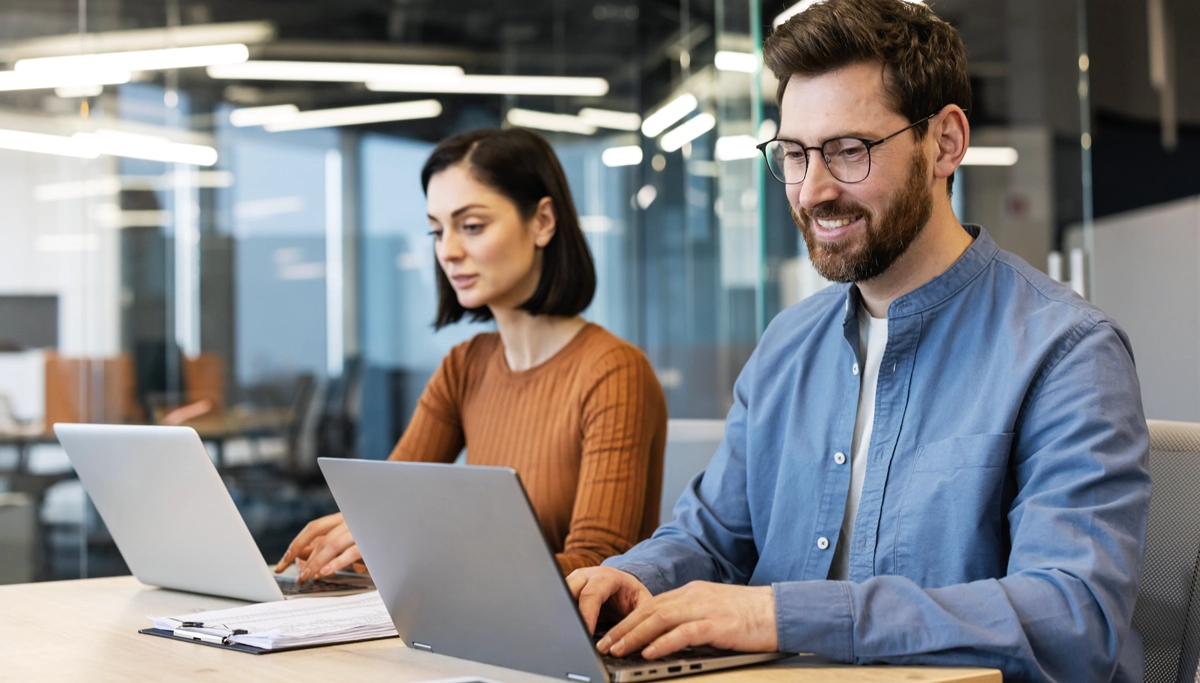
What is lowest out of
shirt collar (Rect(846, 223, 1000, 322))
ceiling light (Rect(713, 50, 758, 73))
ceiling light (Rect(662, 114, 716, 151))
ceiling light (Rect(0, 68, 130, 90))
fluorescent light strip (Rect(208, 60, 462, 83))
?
shirt collar (Rect(846, 223, 1000, 322))

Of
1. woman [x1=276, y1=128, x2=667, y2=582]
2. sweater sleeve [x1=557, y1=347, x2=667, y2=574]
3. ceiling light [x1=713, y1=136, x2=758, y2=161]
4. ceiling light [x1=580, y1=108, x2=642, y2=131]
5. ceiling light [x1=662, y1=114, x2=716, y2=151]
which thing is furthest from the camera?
ceiling light [x1=580, y1=108, x2=642, y2=131]

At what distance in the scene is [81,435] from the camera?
1.54 metres

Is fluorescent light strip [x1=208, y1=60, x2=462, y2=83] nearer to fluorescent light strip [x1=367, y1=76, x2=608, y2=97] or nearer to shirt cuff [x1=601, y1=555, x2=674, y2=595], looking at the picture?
fluorescent light strip [x1=367, y1=76, x2=608, y2=97]

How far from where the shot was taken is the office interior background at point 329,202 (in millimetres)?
4055

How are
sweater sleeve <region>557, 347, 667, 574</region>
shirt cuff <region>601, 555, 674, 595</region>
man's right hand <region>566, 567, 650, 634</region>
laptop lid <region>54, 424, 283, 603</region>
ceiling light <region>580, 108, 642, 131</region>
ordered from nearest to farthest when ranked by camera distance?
1. man's right hand <region>566, 567, 650, 634</region>
2. shirt cuff <region>601, 555, 674, 595</region>
3. laptop lid <region>54, 424, 283, 603</region>
4. sweater sleeve <region>557, 347, 667, 574</region>
5. ceiling light <region>580, 108, 642, 131</region>

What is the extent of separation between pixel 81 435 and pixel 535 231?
33.9 inches

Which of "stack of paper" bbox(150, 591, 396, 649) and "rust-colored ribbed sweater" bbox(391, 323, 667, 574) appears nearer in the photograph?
"stack of paper" bbox(150, 591, 396, 649)

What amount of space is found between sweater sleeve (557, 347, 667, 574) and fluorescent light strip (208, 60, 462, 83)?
12.4ft

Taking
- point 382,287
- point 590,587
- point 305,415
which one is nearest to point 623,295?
point 382,287

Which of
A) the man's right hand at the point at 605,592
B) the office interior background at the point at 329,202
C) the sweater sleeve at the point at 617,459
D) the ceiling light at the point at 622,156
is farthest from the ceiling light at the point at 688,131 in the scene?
the man's right hand at the point at 605,592

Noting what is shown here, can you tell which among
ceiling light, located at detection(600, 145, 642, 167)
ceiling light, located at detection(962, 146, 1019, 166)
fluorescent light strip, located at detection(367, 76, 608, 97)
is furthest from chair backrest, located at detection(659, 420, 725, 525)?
fluorescent light strip, located at detection(367, 76, 608, 97)

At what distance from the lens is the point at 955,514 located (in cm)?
121

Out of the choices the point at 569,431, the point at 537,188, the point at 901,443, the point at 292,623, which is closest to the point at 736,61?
the point at 537,188

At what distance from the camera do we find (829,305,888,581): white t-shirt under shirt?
1350mm
